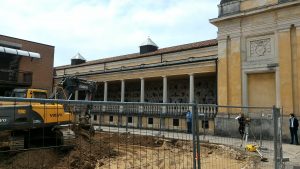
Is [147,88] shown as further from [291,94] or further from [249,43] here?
[291,94]

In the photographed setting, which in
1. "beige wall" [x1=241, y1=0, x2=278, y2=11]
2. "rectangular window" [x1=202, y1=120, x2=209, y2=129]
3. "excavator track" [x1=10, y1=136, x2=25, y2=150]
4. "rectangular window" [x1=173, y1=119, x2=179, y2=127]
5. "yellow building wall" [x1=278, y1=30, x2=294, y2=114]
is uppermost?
"beige wall" [x1=241, y1=0, x2=278, y2=11]

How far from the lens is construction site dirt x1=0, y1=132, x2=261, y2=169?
6.54 meters

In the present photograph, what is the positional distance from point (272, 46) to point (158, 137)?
15.0 m

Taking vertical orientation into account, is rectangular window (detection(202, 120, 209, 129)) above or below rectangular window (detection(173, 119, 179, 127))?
below

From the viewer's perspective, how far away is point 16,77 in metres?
29.4

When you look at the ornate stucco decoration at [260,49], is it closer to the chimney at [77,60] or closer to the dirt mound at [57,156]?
the dirt mound at [57,156]

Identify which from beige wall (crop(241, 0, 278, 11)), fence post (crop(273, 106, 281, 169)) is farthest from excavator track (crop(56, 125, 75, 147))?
beige wall (crop(241, 0, 278, 11))

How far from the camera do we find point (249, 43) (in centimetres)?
2009

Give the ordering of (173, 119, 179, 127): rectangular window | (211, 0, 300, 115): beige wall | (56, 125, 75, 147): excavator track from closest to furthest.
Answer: (56, 125, 75, 147): excavator track, (173, 119, 179, 127): rectangular window, (211, 0, 300, 115): beige wall

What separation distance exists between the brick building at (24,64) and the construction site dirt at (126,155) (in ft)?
72.1

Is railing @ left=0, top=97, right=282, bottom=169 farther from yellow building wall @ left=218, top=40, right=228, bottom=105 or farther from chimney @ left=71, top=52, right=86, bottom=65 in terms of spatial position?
chimney @ left=71, top=52, right=86, bottom=65

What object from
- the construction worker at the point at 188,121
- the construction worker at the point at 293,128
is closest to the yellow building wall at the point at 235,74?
the construction worker at the point at 293,128

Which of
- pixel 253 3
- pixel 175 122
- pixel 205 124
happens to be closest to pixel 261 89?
pixel 253 3

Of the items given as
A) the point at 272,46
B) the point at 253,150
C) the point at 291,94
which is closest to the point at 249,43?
the point at 272,46
